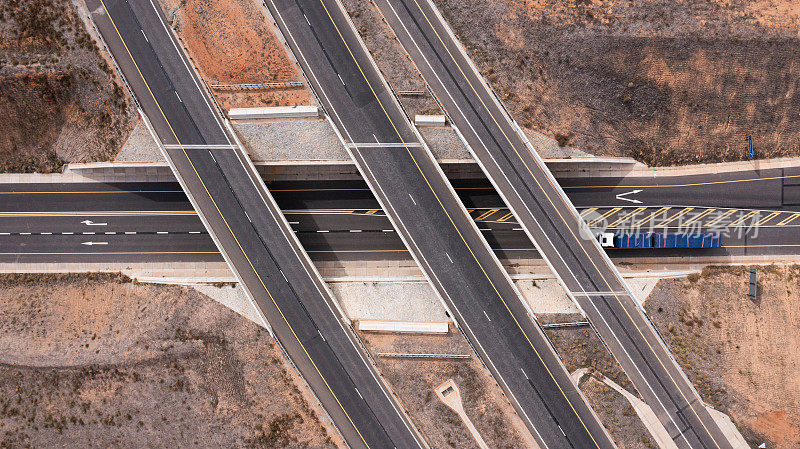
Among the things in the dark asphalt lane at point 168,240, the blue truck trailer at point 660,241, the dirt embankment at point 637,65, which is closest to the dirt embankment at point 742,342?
the blue truck trailer at point 660,241

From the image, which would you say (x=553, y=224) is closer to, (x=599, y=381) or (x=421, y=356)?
(x=599, y=381)

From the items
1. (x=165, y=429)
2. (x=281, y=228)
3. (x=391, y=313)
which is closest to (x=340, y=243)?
(x=281, y=228)

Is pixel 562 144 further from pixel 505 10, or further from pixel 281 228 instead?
pixel 281 228

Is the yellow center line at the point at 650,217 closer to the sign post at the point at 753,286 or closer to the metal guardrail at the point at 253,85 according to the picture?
the sign post at the point at 753,286

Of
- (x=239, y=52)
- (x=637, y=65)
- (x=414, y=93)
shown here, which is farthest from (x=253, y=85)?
(x=637, y=65)

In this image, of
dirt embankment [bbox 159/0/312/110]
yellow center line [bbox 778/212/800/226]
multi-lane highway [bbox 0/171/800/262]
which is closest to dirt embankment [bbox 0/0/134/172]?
multi-lane highway [bbox 0/171/800/262]

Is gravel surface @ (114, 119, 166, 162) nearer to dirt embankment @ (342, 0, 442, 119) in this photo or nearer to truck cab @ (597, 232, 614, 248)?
dirt embankment @ (342, 0, 442, 119)
